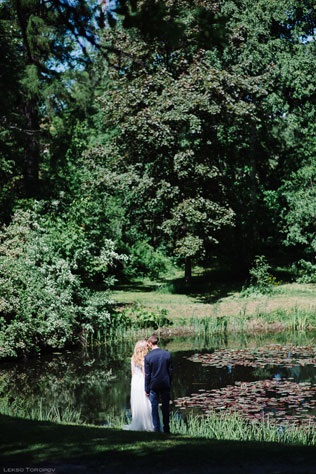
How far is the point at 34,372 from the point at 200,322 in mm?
7317

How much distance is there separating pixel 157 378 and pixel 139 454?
3453 millimetres

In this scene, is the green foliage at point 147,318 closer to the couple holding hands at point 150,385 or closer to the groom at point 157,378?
the couple holding hands at point 150,385

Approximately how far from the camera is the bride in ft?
36.7

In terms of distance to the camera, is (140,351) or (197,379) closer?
(140,351)

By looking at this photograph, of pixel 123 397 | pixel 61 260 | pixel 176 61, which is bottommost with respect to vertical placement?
pixel 123 397

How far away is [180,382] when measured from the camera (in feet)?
52.7

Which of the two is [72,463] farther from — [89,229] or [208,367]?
[89,229]

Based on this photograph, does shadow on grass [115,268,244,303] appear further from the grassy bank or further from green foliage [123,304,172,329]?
green foliage [123,304,172,329]

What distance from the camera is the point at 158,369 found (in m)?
10.8

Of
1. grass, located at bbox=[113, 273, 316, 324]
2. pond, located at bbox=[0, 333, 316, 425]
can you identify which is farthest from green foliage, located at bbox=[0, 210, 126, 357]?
grass, located at bbox=[113, 273, 316, 324]

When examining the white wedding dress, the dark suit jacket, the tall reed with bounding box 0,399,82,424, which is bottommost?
the tall reed with bounding box 0,399,82,424

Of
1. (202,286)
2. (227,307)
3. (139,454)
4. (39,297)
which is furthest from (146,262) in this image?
(139,454)

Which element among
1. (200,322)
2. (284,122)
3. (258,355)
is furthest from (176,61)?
(258,355)

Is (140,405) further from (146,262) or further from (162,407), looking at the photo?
(146,262)
